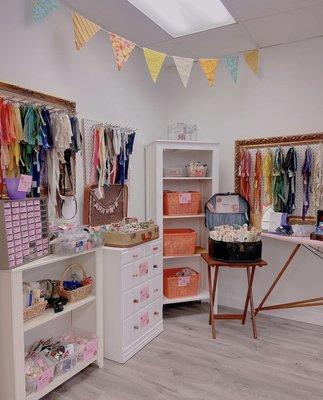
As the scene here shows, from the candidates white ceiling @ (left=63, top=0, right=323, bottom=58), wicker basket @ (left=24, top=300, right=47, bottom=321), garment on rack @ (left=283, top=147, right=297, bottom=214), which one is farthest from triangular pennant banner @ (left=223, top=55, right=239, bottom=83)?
wicker basket @ (left=24, top=300, right=47, bottom=321)

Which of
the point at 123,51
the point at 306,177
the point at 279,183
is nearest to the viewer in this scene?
the point at 123,51

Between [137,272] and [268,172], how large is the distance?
1571 mm

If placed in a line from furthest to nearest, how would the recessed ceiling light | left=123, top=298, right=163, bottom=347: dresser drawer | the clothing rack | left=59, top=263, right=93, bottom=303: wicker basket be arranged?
1. left=123, top=298, right=163, bottom=347: dresser drawer
2. the recessed ceiling light
3. left=59, top=263, right=93, bottom=303: wicker basket
4. the clothing rack

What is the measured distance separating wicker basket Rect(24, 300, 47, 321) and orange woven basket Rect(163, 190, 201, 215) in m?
A: 1.54

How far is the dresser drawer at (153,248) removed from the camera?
8.61ft

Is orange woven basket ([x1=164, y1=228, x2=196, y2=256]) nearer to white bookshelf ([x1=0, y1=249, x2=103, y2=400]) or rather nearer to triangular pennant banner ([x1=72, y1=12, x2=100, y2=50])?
white bookshelf ([x1=0, y1=249, x2=103, y2=400])

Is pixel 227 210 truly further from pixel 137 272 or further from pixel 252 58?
pixel 252 58

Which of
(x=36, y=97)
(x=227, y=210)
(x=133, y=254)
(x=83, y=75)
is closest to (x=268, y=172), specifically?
(x=227, y=210)

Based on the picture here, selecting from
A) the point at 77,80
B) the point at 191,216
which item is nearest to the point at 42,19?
the point at 77,80

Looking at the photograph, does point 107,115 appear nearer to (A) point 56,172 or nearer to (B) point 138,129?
(B) point 138,129

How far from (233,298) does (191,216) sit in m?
1.05

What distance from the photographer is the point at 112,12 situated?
2.38 meters

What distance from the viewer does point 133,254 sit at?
2.43 m

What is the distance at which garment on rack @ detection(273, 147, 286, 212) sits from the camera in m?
2.98
